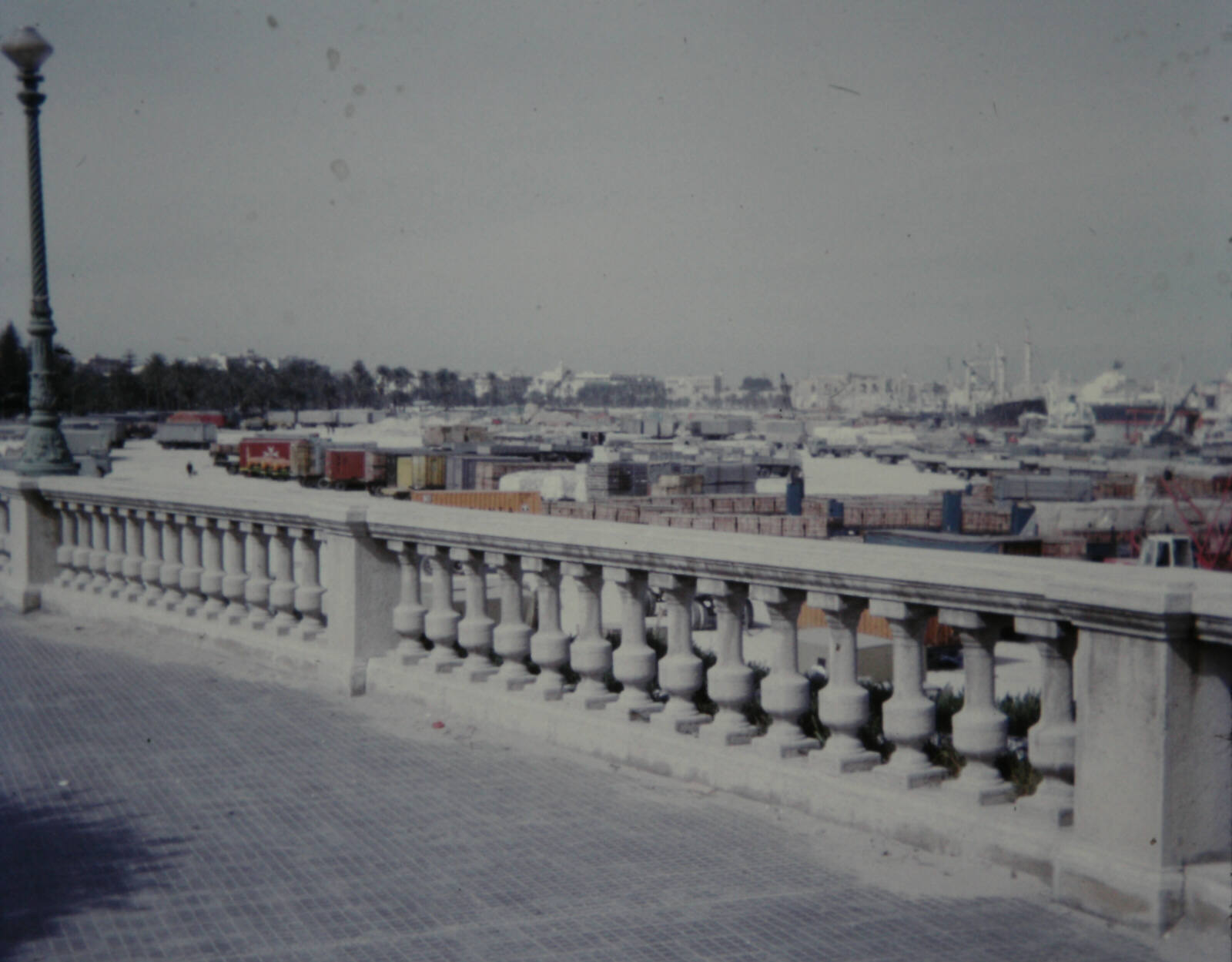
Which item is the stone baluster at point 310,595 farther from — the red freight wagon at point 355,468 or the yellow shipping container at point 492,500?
the red freight wagon at point 355,468

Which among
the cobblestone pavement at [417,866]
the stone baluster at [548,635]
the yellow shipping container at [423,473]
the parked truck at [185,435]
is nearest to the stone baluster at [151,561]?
the cobblestone pavement at [417,866]

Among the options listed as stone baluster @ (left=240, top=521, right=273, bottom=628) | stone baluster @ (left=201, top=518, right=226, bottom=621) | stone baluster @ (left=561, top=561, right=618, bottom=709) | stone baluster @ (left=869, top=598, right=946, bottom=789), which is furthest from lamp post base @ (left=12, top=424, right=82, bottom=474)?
stone baluster @ (left=869, top=598, right=946, bottom=789)

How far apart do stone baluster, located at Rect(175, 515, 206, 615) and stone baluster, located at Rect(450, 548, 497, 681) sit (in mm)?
3564

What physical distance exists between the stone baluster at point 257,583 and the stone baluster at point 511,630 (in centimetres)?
280

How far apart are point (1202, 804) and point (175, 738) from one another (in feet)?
17.4

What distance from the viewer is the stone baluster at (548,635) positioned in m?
6.54

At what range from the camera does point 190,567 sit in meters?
10.1

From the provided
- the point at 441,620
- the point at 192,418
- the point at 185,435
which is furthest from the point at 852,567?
the point at 192,418

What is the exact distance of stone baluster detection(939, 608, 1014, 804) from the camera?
4.74 m

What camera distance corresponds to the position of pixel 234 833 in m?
5.34

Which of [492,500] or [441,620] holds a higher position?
[441,620]

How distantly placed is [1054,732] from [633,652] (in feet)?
7.28

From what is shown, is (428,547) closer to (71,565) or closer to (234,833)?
(234,833)

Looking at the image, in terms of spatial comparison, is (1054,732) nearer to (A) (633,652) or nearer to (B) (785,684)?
(B) (785,684)
